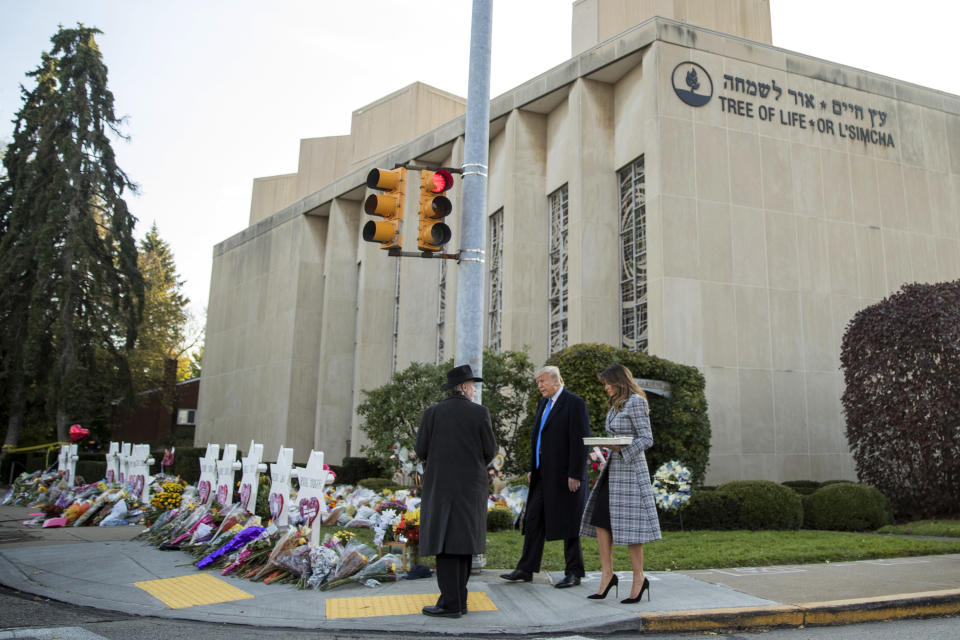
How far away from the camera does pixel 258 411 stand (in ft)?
117

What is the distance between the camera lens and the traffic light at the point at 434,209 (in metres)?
8.08

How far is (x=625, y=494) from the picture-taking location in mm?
5992

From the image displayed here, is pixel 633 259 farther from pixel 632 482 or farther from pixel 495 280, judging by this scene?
pixel 632 482

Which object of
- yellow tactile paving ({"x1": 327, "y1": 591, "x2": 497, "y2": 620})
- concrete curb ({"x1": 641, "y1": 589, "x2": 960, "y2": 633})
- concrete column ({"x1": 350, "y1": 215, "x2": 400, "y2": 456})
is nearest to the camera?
concrete curb ({"x1": 641, "y1": 589, "x2": 960, "y2": 633})

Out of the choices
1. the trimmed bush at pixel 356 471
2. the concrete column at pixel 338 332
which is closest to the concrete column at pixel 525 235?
the trimmed bush at pixel 356 471

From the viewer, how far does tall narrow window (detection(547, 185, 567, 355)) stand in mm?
22141

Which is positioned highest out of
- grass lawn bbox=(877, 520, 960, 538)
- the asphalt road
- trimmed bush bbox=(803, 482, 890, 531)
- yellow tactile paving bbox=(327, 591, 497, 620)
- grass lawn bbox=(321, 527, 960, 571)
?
trimmed bush bbox=(803, 482, 890, 531)

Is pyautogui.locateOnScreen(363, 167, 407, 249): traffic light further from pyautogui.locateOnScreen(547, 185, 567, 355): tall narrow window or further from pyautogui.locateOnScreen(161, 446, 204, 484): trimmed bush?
pyautogui.locateOnScreen(161, 446, 204, 484): trimmed bush

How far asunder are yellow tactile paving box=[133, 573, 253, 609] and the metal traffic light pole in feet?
9.65

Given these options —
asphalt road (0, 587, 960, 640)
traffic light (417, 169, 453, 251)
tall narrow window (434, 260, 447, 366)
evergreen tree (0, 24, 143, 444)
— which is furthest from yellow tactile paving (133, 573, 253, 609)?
evergreen tree (0, 24, 143, 444)

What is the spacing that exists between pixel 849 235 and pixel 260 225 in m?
29.0

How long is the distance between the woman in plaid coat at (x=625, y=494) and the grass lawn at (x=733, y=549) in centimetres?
172

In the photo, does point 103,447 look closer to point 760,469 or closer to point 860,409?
point 760,469

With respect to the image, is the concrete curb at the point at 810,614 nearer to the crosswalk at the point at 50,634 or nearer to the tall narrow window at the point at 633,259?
the crosswalk at the point at 50,634
